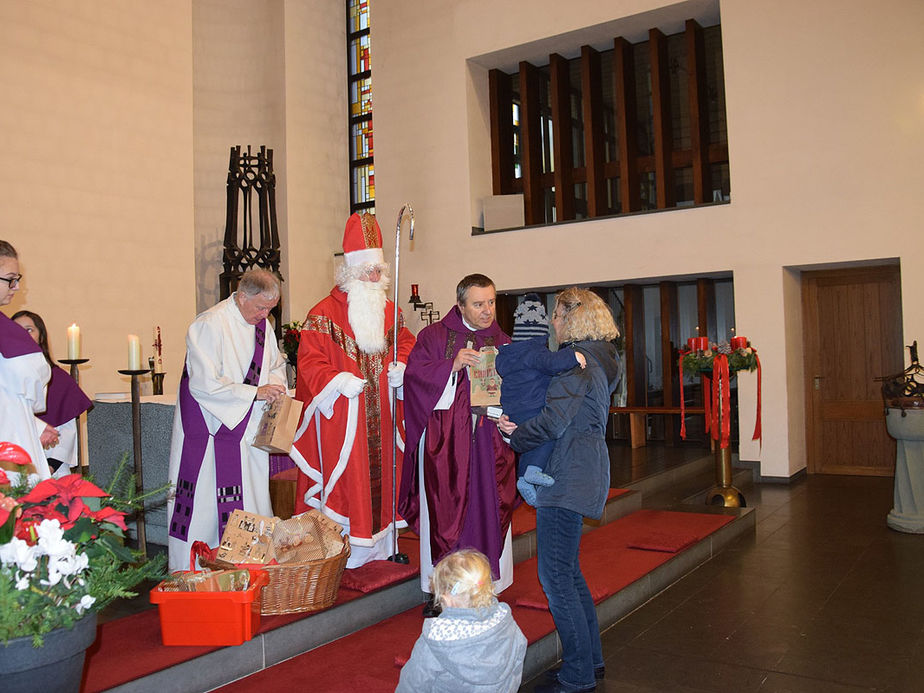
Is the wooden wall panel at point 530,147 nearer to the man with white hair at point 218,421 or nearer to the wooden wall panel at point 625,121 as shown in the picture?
the wooden wall panel at point 625,121

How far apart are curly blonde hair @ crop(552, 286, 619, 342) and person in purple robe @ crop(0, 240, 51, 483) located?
6.49 feet

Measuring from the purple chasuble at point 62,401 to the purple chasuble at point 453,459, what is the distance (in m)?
1.92

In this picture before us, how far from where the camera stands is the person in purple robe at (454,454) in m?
4.12

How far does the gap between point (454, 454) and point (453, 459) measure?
26mm

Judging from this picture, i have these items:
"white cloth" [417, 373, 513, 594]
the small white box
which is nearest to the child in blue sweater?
"white cloth" [417, 373, 513, 594]

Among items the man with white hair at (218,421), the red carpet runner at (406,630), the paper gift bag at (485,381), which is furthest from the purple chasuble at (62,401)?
the paper gift bag at (485,381)

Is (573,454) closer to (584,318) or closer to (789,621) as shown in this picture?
(584,318)

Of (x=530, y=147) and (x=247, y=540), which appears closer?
(x=247, y=540)

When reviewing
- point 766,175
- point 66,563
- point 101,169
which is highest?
point 101,169

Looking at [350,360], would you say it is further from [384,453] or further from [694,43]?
[694,43]

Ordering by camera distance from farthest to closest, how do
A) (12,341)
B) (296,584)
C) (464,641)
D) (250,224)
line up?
(250,224), (296,584), (12,341), (464,641)

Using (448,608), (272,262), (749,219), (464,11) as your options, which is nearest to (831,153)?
(749,219)

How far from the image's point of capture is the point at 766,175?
8711mm

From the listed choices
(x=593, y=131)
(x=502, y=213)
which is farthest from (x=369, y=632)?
(x=593, y=131)
